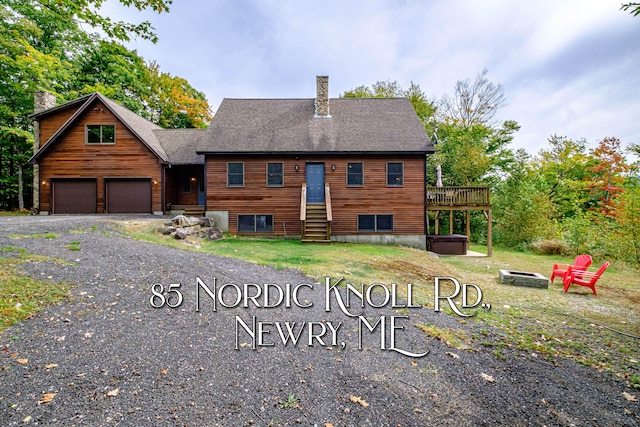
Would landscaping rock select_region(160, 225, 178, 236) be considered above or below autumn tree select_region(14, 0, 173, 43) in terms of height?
below

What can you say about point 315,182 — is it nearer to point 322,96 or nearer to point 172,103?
point 322,96

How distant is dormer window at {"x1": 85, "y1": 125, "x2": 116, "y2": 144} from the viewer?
15609 millimetres

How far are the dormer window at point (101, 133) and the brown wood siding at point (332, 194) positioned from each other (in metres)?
6.46

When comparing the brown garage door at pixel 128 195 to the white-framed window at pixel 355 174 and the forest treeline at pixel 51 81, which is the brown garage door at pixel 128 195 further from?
the white-framed window at pixel 355 174

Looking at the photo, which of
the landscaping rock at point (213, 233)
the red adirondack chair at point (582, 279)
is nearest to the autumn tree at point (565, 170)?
the red adirondack chair at point (582, 279)

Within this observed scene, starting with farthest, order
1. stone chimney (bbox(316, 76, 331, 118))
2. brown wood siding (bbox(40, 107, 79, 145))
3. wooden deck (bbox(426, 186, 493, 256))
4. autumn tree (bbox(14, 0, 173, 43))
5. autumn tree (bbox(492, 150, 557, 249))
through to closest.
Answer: autumn tree (bbox(492, 150, 557, 249)) → brown wood siding (bbox(40, 107, 79, 145)) → stone chimney (bbox(316, 76, 331, 118)) → wooden deck (bbox(426, 186, 493, 256)) → autumn tree (bbox(14, 0, 173, 43))

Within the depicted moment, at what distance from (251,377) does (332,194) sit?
37.8 ft

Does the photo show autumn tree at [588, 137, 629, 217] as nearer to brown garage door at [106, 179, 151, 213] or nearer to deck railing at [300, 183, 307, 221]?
deck railing at [300, 183, 307, 221]

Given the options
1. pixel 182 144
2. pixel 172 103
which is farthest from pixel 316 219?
pixel 172 103

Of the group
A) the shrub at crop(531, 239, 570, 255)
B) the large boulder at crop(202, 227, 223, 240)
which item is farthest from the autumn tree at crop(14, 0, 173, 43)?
the shrub at crop(531, 239, 570, 255)

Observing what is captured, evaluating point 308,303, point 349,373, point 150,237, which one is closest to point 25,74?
point 150,237

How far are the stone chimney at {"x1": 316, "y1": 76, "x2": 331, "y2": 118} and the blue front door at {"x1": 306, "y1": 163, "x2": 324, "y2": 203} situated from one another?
3578 millimetres

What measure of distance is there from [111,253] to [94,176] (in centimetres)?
1158

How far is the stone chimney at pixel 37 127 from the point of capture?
15.6 m
